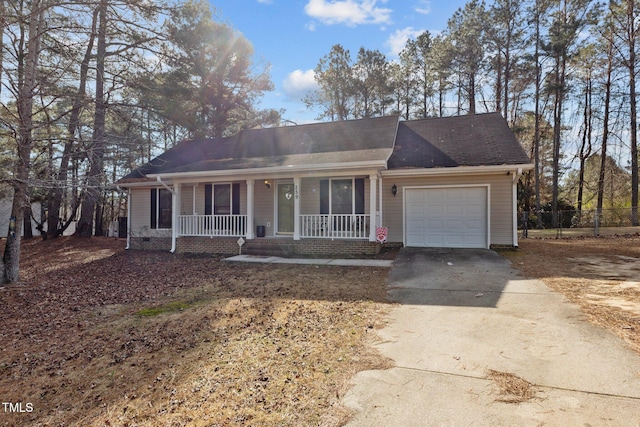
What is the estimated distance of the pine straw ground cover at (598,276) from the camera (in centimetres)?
415

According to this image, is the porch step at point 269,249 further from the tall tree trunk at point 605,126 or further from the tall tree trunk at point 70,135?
the tall tree trunk at point 605,126

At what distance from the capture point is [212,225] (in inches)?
447

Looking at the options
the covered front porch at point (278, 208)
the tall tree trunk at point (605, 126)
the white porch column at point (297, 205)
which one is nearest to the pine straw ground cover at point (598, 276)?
the covered front porch at point (278, 208)

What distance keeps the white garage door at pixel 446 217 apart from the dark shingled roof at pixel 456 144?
93 centimetres

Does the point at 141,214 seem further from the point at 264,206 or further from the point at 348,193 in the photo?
the point at 348,193

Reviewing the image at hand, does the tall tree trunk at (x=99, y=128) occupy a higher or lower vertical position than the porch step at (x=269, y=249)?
higher

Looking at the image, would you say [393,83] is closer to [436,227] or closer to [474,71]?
[474,71]

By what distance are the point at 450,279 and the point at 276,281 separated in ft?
11.5

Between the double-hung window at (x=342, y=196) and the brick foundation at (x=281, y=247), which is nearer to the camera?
the brick foundation at (x=281, y=247)

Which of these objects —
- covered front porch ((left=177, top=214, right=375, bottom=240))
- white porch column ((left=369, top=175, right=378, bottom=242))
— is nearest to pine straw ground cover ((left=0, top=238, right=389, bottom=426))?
white porch column ((left=369, top=175, right=378, bottom=242))

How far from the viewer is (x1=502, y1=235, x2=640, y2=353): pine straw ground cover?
13.6 feet

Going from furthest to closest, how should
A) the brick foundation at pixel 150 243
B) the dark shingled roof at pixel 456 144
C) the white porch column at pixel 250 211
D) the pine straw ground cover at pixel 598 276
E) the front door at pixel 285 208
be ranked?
the brick foundation at pixel 150 243 < the front door at pixel 285 208 < the white porch column at pixel 250 211 < the dark shingled roof at pixel 456 144 < the pine straw ground cover at pixel 598 276

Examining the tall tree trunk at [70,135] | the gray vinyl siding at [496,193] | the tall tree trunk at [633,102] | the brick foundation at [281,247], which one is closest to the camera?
the tall tree trunk at [70,135]

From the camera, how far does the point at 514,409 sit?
7.82 feet
